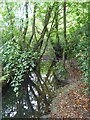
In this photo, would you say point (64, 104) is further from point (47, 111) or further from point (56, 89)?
point (56, 89)

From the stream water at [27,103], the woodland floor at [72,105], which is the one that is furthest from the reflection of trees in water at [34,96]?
the woodland floor at [72,105]

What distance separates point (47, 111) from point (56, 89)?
103 cm

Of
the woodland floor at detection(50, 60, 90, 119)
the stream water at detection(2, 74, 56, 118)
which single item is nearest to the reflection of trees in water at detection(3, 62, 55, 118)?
the stream water at detection(2, 74, 56, 118)

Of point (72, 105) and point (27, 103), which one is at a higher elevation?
point (27, 103)

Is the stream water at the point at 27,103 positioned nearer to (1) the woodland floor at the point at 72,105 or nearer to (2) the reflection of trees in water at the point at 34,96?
(2) the reflection of trees in water at the point at 34,96

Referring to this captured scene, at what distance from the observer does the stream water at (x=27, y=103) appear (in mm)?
3078

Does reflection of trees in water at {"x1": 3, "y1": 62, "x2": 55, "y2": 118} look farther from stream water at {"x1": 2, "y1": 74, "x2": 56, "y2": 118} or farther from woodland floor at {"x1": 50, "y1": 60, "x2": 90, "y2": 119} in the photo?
woodland floor at {"x1": 50, "y1": 60, "x2": 90, "y2": 119}

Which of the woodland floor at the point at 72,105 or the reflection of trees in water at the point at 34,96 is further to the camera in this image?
the reflection of trees in water at the point at 34,96

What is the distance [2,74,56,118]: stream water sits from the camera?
10.1ft

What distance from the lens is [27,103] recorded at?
139 inches

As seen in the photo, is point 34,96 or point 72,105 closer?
point 72,105

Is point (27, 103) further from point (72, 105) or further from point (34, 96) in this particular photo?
point (72, 105)

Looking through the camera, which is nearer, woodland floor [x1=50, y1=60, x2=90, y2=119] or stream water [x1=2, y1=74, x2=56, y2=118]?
woodland floor [x1=50, y1=60, x2=90, y2=119]

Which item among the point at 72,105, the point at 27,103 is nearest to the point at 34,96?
the point at 27,103
